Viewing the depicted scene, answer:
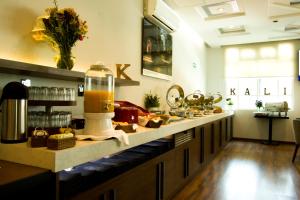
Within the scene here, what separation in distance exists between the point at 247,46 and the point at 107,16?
217 inches

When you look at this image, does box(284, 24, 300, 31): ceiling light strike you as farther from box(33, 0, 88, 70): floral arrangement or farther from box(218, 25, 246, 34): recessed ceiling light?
box(33, 0, 88, 70): floral arrangement

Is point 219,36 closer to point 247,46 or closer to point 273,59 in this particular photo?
point 247,46

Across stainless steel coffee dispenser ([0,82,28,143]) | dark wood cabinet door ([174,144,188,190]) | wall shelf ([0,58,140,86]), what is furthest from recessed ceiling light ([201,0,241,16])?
stainless steel coffee dispenser ([0,82,28,143])

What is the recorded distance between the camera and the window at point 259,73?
21.6ft

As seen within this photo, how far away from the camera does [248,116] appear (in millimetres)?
7039

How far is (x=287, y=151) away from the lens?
5.48 m

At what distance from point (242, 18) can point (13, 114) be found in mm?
4770

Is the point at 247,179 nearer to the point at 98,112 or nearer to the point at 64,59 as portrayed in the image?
the point at 98,112

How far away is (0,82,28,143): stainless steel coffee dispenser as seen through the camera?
129 cm

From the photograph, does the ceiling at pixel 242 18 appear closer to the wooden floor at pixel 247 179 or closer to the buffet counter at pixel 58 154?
the wooden floor at pixel 247 179

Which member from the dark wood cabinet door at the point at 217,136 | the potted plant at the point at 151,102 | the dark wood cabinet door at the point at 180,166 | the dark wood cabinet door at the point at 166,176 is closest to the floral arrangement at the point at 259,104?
the dark wood cabinet door at the point at 217,136

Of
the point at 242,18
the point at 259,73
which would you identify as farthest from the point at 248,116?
the point at 242,18

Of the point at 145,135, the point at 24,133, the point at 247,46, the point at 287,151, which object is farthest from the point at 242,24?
the point at 24,133

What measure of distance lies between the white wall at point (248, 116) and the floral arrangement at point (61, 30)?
609 cm
